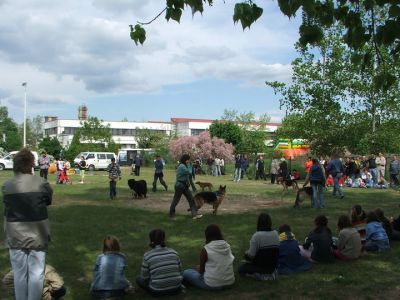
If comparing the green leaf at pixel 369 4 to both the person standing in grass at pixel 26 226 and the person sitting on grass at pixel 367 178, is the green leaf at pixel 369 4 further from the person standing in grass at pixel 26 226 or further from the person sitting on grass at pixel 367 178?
the person sitting on grass at pixel 367 178

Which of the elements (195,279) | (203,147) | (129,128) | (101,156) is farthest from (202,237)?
(129,128)

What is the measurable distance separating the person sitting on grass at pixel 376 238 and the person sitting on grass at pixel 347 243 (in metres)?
0.66

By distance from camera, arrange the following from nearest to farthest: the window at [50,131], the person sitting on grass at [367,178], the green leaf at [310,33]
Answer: the green leaf at [310,33], the person sitting on grass at [367,178], the window at [50,131]

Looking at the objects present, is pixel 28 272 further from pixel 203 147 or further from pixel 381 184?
pixel 203 147

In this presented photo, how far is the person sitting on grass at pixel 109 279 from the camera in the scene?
20.7 feet

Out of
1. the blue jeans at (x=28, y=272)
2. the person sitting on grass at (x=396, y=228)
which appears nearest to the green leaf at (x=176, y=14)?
the blue jeans at (x=28, y=272)

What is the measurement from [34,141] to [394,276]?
9412 cm

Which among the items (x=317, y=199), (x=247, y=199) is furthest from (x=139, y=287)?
(x=247, y=199)

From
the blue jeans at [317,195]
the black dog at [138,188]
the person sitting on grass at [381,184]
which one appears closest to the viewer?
the blue jeans at [317,195]

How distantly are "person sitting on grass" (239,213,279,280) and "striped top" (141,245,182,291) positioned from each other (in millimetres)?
1172

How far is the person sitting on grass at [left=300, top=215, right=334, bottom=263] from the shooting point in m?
8.01

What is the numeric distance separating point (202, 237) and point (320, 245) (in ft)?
10.2

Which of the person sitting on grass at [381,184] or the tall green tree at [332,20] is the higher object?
the tall green tree at [332,20]

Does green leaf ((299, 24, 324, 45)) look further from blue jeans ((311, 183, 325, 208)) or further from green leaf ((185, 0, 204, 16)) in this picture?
blue jeans ((311, 183, 325, 208))
